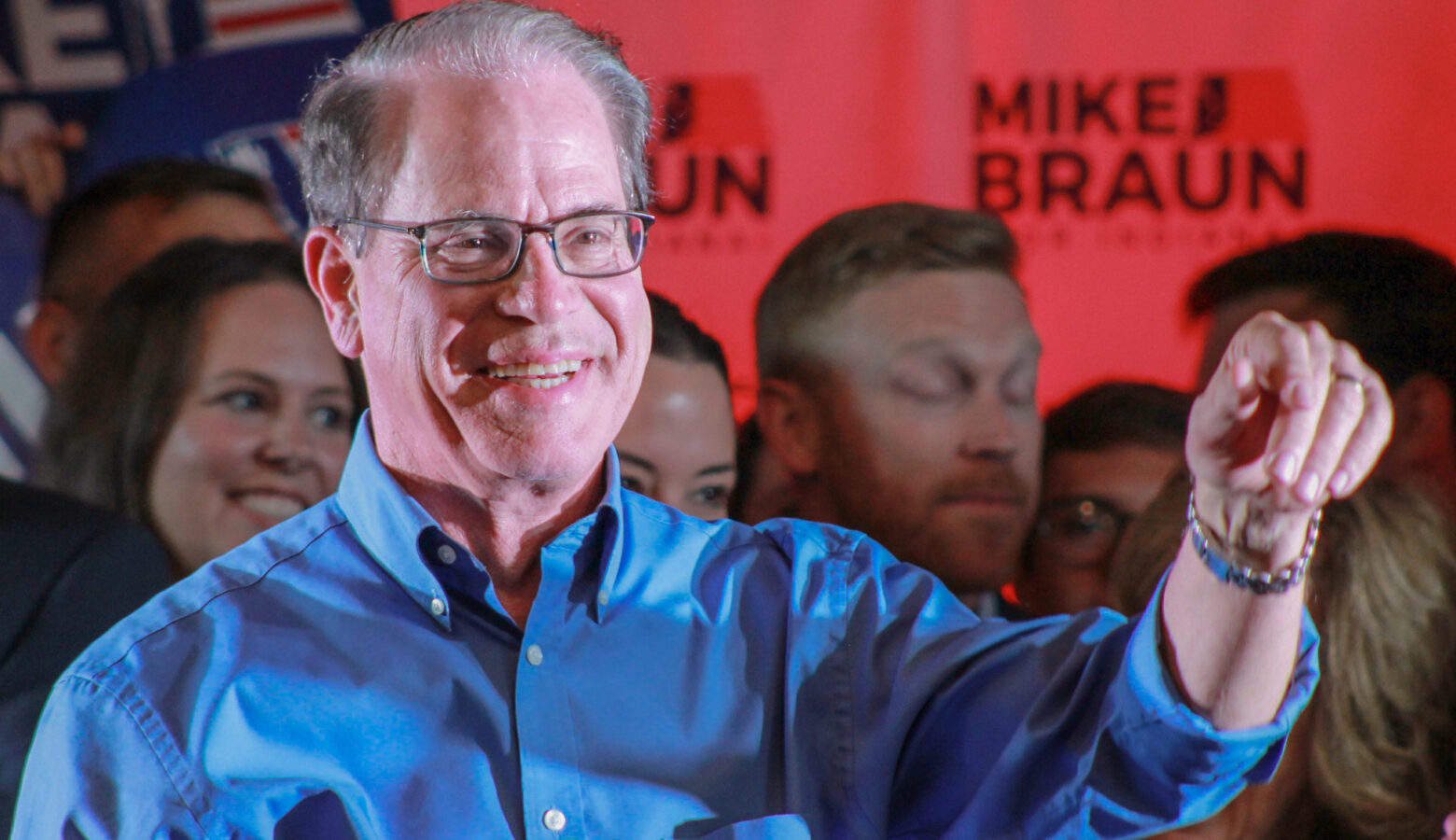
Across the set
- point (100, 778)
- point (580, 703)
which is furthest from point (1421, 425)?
point (100, 778)

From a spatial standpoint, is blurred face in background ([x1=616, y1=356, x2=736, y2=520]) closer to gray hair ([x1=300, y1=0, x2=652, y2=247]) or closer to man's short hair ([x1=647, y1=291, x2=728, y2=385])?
man's short hair ([x1=647, y1=291, x2=728, y2=385])

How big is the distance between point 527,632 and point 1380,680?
131 centimetres

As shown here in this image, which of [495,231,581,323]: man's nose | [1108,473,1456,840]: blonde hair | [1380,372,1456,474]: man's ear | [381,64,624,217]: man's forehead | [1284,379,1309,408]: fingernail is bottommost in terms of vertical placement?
[1108,473,1456,840]: blonde hair

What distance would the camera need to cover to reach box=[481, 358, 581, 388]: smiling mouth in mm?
1149

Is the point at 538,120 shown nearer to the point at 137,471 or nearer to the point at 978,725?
the point at 978,725

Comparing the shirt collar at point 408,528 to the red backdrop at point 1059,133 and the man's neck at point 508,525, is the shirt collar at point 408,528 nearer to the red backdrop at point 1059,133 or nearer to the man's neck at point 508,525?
the man's neck at point 508,525

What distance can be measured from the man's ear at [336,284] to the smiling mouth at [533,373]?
0.19 m

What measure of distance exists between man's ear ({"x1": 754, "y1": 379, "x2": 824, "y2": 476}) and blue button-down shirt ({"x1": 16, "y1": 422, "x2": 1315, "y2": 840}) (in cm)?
84

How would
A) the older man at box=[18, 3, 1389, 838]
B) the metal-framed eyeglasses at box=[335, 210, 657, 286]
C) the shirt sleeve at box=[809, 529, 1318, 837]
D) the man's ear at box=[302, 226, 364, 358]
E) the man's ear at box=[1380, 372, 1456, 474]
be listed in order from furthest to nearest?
the man's ear at box=[1380, 372, 1456, 474] < the man's ear at box=[302, 226, 364, 358] < the metal-framed eyeglasses at box=[335, 210, 657, 286] < the older man at box=[18, 3, 1389, 838] < the shirt sleeve at box=[809, 529, 1318, 837]

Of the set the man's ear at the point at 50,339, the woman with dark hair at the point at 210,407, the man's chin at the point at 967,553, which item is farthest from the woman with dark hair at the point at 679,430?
the man's ear at the point at 50,339

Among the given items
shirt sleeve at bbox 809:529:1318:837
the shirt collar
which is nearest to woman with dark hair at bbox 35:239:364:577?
the shirt collar

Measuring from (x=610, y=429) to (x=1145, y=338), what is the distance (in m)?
1.18

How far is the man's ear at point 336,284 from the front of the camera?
1.28 meters

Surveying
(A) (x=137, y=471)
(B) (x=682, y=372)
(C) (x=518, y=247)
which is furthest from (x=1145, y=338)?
(A) (x=137, y=471)
